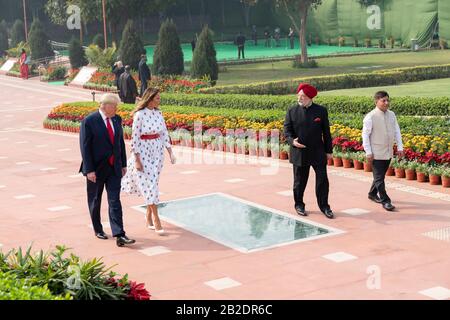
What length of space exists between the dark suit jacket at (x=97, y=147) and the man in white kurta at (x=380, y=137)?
3139 millimetres

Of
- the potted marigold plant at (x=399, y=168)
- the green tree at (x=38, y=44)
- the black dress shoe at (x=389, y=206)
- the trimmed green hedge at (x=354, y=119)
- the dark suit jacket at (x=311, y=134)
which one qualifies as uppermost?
the green tree at (x=38, y=44)

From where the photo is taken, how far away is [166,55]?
99.1 ft

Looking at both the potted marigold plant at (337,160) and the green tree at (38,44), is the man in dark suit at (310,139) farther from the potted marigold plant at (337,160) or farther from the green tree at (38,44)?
the green tree at (38,44)

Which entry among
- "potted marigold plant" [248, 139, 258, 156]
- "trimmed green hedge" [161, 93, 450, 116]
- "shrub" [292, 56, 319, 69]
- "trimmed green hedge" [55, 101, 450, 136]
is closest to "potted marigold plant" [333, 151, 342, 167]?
"trimmed green hedge" [55, 101, 450, 136]

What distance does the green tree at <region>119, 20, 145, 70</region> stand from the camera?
32.0 metres

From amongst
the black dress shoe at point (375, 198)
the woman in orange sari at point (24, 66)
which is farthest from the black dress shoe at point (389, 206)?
the woman in orange sari at point (24, 66)

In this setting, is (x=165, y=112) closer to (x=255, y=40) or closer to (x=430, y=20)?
(x=430, y=20)

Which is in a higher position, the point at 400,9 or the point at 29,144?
the point at 400,9

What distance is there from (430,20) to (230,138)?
31.5 meters

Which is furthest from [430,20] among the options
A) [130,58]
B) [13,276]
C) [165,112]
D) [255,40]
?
[13,276]

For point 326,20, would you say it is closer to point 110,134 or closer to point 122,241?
point 110,134

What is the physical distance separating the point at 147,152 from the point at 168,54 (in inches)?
856

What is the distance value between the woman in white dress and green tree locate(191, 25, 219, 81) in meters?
19.1

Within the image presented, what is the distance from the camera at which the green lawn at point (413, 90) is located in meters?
24.1
